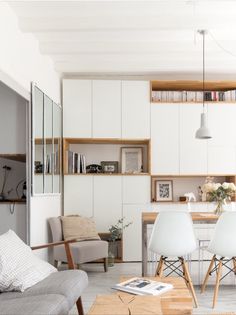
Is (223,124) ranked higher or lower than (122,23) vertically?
lower

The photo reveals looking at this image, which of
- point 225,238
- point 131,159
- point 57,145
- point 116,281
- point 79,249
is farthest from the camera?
point 131,159

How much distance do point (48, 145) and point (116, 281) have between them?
1.97 metres

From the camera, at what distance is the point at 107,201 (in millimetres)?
6551

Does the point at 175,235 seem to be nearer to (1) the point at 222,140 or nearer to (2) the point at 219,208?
(2) the point at 219,208

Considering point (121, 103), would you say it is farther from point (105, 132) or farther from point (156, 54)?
point (156, 54)

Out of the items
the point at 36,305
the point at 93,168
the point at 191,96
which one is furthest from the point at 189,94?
the point at 36,305

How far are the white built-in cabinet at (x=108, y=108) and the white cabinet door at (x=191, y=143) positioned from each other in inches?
22.4

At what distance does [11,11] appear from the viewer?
13.5 feet

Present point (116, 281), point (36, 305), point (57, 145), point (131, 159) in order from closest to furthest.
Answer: point (36, 305) → point (116, 281) → point (57, 145) → point (131, 159)

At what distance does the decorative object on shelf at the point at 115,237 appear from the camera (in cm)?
619

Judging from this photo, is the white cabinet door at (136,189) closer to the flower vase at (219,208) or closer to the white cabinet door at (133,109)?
the white cabinet door at (133,109)

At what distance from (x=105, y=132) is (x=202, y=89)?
1.84 m

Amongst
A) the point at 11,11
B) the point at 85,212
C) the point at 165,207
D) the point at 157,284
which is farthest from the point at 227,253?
the point at 11,11

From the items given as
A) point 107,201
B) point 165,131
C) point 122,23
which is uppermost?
point 122,23
